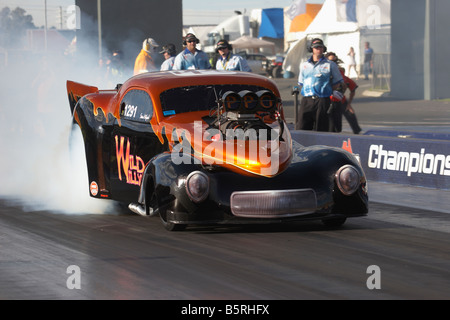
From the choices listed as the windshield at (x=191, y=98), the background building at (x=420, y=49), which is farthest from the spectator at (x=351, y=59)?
the windshield at (x=191, y=98)

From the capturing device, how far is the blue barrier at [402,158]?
39.1 ft

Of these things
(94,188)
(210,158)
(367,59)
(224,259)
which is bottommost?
(224,259)

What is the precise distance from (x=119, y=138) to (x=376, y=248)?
128 inches

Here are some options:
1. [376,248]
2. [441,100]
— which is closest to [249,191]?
[376,248]

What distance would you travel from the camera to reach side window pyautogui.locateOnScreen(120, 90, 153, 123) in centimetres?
980

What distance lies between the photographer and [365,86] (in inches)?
1684

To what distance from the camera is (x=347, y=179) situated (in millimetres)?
8750

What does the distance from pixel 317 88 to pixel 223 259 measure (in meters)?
7.94

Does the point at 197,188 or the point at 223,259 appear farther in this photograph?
the point at 197,188

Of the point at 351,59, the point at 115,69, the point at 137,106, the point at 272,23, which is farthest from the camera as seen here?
the point at 272,23

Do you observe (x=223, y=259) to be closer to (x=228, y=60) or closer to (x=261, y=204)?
(x=261, y=204)

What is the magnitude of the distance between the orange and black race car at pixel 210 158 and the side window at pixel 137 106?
1 centimetres

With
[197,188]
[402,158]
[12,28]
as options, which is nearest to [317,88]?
Result: [402,158]

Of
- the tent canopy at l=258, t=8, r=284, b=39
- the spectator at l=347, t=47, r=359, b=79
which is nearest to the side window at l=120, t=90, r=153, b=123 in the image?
the spectator at l=347, t=47, r=359, b=79
